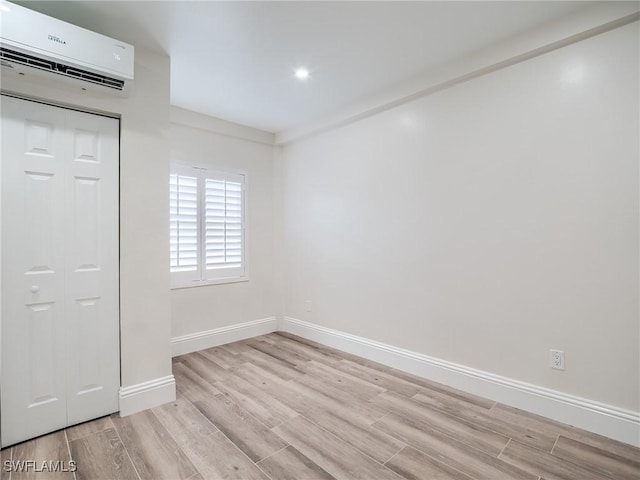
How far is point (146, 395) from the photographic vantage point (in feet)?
7.82

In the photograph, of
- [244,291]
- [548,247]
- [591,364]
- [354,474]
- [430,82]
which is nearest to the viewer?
[354,474]

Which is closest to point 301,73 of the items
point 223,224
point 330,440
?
point 223,224

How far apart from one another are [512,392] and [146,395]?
2.70m

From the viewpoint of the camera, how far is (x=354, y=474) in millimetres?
1722

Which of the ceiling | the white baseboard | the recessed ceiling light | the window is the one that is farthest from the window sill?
the recessed ceiling light

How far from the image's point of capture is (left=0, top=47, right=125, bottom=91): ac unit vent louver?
177cm

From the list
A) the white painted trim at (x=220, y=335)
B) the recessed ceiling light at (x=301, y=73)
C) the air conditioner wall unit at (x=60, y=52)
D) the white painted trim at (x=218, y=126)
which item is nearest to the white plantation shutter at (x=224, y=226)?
the white painted trim at (x=218, y=126)

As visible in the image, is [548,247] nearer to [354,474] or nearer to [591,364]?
[591,364]

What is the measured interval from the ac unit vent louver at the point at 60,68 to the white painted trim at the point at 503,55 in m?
2.14

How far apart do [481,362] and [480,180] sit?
4.76 ft

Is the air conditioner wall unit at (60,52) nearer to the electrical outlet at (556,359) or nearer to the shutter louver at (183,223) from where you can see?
the shutter louver at (183,223)

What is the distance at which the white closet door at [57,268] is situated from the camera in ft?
6.42

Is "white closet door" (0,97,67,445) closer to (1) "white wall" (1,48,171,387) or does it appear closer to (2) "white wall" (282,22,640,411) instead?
(1) "white wall" (1,48,171,387)

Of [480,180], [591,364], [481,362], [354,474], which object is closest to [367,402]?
[354,474]
